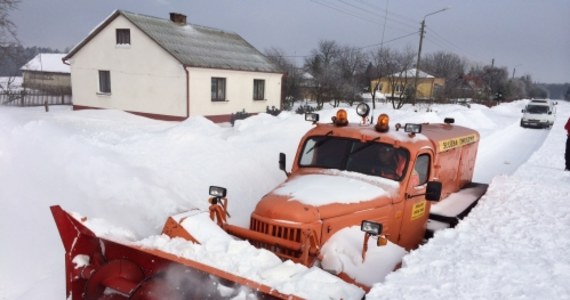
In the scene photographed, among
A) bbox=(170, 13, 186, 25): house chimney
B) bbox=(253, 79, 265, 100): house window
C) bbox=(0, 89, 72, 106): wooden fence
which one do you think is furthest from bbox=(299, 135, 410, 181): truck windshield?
bbox=(0, 89, 72, 106): wooden fence

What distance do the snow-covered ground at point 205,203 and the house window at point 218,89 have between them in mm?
9542

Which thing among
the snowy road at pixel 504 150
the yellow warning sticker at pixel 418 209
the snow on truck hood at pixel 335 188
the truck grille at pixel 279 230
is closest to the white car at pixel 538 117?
the snowy road at pixel 504 150

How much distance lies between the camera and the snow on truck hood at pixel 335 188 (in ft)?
14.4

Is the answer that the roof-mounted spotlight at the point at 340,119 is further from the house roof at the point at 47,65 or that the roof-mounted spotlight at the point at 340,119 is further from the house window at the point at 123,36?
the house roof at the point at 47,65

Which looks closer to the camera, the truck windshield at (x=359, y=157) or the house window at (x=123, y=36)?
the truck windshield at (x=359, y=157)

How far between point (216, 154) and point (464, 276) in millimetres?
7645

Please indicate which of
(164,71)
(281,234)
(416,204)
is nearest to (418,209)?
(416,204)

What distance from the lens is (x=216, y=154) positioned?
34.0 ft

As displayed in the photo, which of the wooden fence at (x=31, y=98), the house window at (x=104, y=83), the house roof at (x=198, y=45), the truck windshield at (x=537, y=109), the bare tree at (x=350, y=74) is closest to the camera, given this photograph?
the house roof at (x=198, y=45)

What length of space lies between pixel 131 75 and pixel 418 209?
20494 mm

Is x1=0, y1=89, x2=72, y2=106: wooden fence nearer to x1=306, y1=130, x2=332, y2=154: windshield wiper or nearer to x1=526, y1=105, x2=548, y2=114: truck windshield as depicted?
x1=306, y1=130, x2=332, y2=154: windshield wiper

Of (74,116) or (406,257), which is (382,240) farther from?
(74,116)

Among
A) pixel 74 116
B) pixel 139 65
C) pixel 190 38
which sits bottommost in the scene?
pixel 74 116

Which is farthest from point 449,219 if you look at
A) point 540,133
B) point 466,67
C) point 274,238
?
point 466,67
